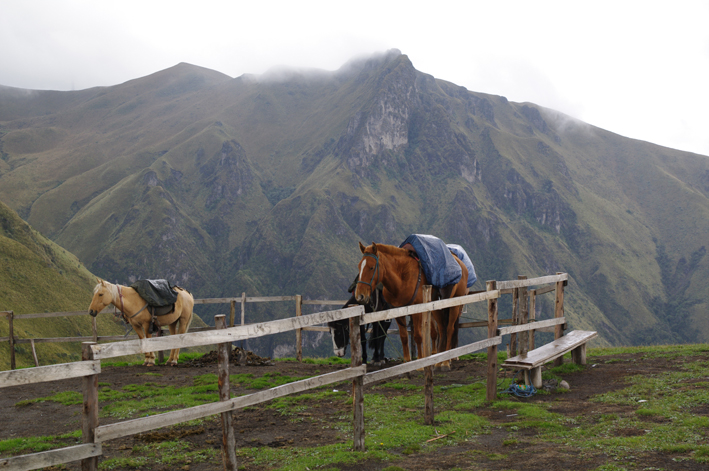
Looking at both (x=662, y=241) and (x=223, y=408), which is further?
(x=662, y=241)

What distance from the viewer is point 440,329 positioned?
439 inches

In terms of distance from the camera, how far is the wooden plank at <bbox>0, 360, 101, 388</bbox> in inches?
129

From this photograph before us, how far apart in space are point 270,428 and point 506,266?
599 feet

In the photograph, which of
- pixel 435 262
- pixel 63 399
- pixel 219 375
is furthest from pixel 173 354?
pixel 219 375

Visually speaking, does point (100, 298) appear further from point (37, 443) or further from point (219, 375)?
point (219, 375)

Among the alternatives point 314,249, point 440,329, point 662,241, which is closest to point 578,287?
point 662,241

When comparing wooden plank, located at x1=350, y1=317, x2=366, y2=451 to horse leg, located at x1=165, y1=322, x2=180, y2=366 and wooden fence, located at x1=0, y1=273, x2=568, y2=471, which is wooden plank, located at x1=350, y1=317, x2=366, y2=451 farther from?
horse leg, located at x1=165, y1=322, x2=180, y2=366

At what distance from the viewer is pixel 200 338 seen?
14.2ft

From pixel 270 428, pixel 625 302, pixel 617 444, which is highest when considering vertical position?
pixel 617 444

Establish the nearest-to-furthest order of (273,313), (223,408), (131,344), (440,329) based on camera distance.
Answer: (131,344), (223,408), (440,329), (273,313)

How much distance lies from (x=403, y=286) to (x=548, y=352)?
3.30 meters

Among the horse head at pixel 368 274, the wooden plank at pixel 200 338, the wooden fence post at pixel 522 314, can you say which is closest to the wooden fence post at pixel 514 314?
the wooden fence post at pixel 522 314

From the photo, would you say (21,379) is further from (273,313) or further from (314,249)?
(314,249)

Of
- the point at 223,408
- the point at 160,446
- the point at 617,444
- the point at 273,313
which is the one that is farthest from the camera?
the point at 273,313
